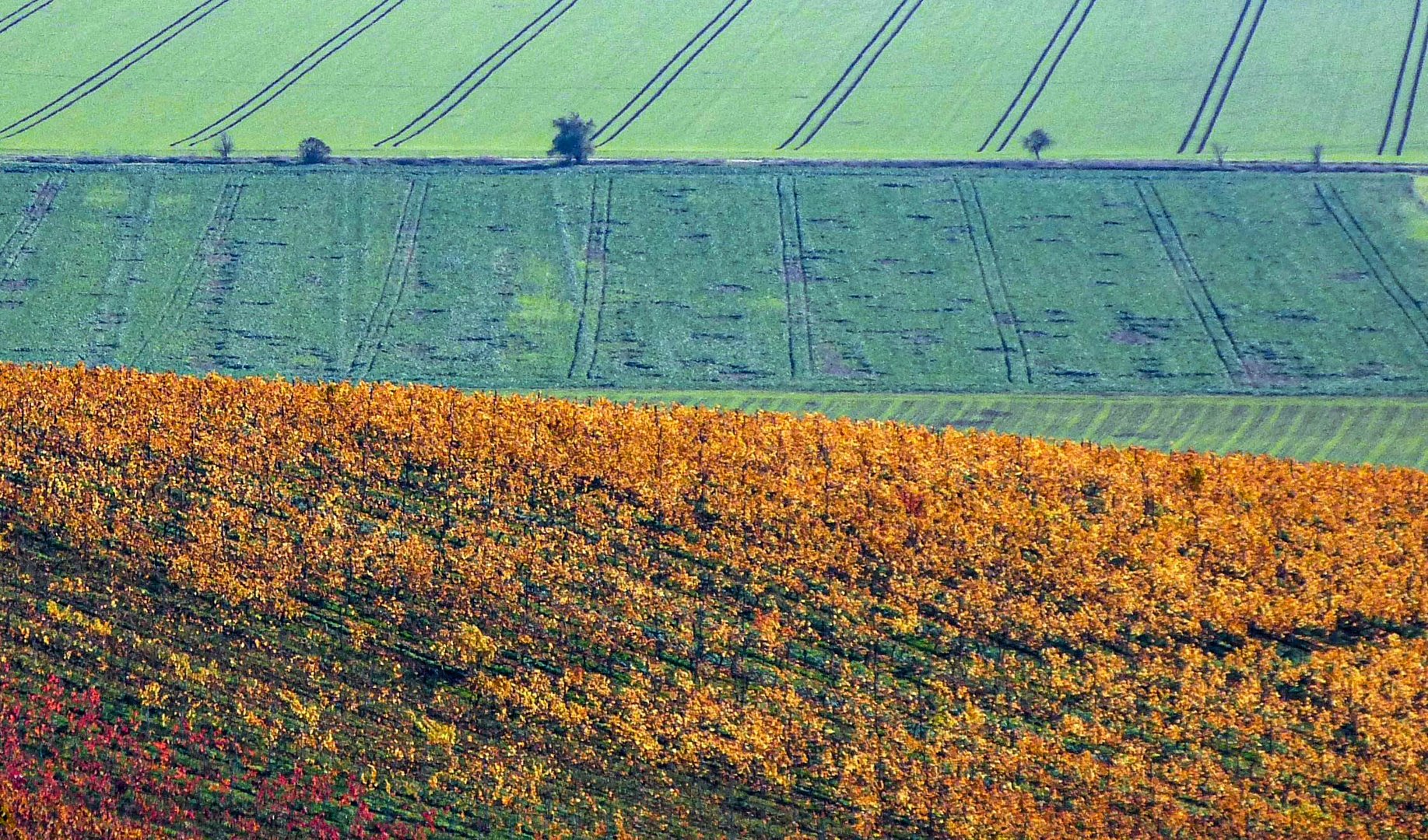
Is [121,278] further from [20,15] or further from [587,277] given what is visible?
[20,15]

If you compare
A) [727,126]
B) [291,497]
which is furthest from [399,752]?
[727,126]

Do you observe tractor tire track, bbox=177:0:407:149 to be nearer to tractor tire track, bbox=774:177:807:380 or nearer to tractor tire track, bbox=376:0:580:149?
tractor tire track, bbox=376:0:580:149

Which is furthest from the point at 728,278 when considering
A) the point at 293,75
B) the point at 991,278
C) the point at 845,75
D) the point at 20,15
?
the point at 20,15

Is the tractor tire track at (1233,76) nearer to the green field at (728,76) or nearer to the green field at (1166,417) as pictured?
the green field at (728,76)

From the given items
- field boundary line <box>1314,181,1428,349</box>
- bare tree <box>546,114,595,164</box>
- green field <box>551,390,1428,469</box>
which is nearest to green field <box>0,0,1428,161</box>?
bare tree <box>546,114,595,164</box>

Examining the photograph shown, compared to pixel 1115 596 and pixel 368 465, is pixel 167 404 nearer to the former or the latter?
pixel 368 465
